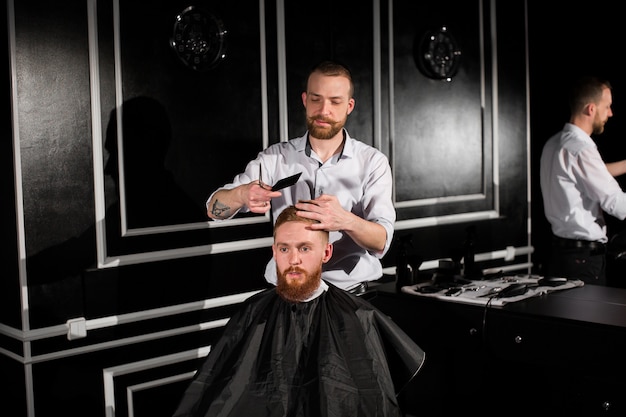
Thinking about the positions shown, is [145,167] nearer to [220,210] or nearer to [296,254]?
[220,210]

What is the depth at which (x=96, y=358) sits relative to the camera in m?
2.91

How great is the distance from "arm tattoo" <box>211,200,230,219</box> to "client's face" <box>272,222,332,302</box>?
305 mm

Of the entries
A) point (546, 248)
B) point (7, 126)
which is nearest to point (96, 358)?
point (7, 126)

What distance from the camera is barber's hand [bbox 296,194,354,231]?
2.20m

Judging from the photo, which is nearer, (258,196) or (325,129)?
(258,196)

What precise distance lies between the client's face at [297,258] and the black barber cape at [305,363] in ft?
0.20

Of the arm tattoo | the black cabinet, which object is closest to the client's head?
the arm tattoo

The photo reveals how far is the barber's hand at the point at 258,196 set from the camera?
230 centimetres

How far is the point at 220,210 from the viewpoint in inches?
98.0

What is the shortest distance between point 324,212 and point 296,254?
145 millimetres

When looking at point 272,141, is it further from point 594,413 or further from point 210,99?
point 594,413

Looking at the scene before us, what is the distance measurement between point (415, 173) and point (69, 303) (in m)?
1.93

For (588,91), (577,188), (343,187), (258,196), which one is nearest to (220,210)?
(258,196)

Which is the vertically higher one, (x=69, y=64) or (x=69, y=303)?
(x=69, y=64)
